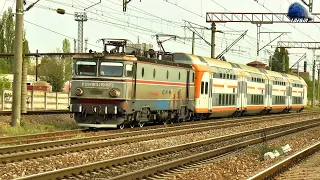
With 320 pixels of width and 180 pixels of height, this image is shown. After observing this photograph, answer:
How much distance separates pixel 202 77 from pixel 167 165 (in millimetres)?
18178

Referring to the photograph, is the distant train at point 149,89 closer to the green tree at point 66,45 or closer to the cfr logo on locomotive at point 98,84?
the cfr logo on locomotive at point 98,84

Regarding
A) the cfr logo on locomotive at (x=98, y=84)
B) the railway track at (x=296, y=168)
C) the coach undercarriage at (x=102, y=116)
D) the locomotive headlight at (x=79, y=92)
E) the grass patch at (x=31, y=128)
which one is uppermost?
the cfr logo on locomotive at (x=98, y=84)

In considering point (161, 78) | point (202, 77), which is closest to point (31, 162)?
point (161, 78)

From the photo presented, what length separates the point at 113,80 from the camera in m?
22.2

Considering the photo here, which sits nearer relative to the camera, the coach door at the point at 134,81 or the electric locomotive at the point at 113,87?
the electric locomotive at the point at 113,87

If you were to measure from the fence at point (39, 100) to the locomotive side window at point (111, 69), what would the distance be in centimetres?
1930

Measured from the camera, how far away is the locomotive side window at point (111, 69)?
73.3 ft

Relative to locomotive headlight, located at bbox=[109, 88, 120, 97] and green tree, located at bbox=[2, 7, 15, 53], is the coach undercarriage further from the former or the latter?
green tree, located at bbox=[2, 7, 15, 53]

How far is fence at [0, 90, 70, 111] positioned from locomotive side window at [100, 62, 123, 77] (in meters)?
19.3

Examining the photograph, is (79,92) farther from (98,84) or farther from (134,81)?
(134,81)

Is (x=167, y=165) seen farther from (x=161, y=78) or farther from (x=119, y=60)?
(x=161, y=78)

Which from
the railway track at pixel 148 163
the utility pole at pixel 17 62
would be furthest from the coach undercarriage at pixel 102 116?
the railway track at pixel 148 163

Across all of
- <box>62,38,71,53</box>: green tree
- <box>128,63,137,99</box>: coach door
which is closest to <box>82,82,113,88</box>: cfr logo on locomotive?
<box>128,63,137,99</box>: coach door

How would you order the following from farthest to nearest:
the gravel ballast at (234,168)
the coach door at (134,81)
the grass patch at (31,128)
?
the coach door at (134,81) < the grass patch at (31,128) < the gravel ballast at (234,168)
